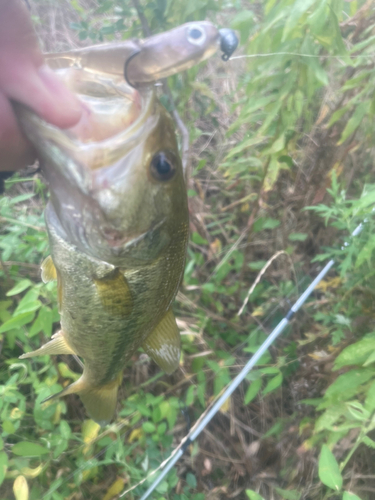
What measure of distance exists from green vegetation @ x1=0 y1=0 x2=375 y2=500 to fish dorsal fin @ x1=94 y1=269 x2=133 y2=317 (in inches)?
18.7

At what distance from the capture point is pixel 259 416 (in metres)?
1.96

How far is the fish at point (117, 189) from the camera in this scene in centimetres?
60

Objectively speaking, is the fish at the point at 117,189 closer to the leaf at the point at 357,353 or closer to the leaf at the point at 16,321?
the leaf at the point at 16,321

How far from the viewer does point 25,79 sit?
581mm

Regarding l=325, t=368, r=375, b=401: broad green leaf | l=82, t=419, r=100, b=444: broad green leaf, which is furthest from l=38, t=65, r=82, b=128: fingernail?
l=82, t=419, r=100, b=444: broad green leaf

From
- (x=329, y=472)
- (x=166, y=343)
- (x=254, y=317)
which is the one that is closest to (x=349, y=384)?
(x=329, y=472)

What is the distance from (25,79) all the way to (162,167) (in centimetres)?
30

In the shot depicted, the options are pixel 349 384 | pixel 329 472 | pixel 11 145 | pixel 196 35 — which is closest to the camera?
pixel 196 35

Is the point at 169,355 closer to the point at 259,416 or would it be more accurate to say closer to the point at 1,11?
the point at 1,11

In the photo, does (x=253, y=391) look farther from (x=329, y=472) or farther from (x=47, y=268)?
(x=47, y=268)

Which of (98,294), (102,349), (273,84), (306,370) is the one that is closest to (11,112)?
(98,294)

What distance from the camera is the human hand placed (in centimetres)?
56

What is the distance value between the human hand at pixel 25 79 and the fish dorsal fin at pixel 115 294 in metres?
0.41

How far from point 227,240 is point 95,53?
1.77 m
